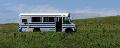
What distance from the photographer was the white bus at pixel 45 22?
44469 millimetres

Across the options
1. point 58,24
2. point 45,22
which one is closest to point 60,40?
point 45,22

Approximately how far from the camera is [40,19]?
44.9 m

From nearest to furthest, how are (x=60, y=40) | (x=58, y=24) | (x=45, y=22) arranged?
→ (x=60, y=40)
(x=45, y=22)
(x=58, y=24)

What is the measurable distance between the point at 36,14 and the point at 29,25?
4.40 ft

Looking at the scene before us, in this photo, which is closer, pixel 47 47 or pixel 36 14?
pixel 47 47

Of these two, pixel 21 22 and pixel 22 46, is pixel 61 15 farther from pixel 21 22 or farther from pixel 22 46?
pixel 22 46

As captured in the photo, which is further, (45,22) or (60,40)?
(45,22)

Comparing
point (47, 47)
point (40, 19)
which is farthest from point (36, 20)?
point (47, 47)

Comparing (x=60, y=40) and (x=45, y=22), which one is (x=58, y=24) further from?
(x=60, y=40)

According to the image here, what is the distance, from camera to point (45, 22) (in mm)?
44562

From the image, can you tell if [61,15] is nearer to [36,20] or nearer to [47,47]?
[36,20]

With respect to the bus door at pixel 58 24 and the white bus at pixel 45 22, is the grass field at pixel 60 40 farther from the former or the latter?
the bus door at pixel 58 24

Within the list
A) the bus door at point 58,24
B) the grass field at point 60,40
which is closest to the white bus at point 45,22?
the bus door at point 58,24

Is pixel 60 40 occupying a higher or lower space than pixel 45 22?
lower
